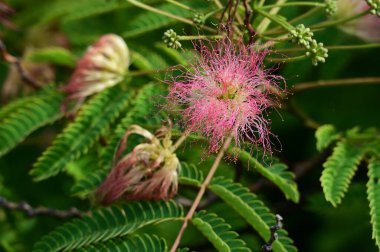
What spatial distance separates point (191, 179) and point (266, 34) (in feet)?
2.10

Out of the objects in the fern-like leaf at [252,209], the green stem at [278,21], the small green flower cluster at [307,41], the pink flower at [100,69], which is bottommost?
the fern-like leaf at [252,209]

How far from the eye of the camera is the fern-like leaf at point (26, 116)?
9.55ft

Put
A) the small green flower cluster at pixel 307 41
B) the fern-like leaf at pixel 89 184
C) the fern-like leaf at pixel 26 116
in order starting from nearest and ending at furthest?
the small green flower cluster at pixel 307 41 → the fern-like leaf at pixel 89 184 → the fern-like leaf at pixel 26 116

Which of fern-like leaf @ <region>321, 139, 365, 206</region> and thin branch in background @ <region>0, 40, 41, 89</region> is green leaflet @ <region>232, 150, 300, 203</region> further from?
thin branch in background @ <region>0, 40, 41, 89</region>

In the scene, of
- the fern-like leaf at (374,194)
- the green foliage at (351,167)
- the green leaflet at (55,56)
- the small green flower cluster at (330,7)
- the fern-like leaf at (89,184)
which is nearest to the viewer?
the fern-like leaf at (374,194)

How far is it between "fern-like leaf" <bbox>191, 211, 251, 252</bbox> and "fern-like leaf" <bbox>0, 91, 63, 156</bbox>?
0.97 meters

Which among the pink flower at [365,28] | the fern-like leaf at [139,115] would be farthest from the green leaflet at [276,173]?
the pink flower at [365,28]

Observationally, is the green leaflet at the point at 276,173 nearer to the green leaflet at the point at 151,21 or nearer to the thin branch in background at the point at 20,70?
the green leaflet at the point at 151,21

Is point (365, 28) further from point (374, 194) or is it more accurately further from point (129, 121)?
point (129, 121)

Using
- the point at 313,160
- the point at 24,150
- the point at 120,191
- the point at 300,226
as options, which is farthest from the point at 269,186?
the point at 24,150

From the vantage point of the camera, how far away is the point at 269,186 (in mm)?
3219

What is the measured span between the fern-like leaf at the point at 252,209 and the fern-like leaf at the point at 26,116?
93 centimetres

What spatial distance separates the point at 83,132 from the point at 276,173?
88 centimetres

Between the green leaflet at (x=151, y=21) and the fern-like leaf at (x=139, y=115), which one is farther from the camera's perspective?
the green leaflet at (x=151, y=21)
